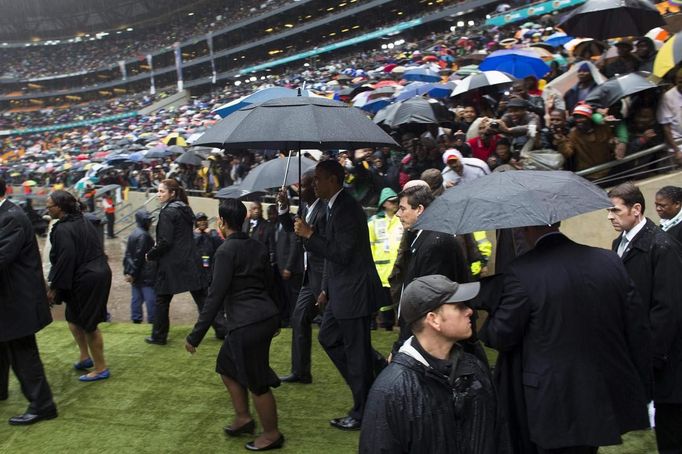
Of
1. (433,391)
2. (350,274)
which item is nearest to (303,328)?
(350,274)

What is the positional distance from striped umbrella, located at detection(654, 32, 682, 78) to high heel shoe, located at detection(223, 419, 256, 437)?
554 cm

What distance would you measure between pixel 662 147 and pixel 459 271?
3939 millimetres

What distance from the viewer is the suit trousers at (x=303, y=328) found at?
5.14 m

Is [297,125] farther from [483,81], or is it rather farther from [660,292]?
[483,81]

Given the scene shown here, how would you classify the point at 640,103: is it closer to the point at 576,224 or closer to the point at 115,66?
the point at 576,224

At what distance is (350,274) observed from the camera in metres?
4.07

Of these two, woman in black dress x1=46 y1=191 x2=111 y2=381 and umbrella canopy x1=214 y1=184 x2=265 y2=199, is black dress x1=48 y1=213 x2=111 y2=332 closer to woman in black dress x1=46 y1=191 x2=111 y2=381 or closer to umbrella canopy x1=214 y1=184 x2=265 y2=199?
woman in black dress x1=46 y1=191 x2=111 y2=381

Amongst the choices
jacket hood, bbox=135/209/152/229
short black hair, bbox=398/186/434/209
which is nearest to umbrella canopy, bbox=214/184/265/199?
jacket hood, bbox=135/209/152/229

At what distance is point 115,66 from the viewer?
67.4m

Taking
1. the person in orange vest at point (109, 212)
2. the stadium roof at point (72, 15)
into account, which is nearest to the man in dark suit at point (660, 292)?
the person in orange vest at point (109, 212)

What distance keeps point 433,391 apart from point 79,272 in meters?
4.00

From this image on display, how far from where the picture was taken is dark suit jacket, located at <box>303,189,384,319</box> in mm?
4016

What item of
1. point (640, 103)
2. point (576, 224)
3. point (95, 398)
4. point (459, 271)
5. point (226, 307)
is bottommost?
point (95, 398)

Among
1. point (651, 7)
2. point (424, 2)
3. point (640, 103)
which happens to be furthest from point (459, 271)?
point (424, 2)
